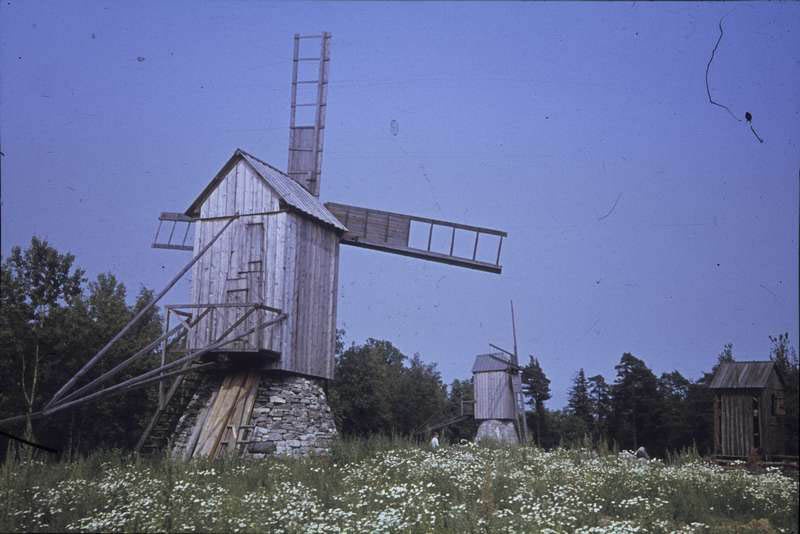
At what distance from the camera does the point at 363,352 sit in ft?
109

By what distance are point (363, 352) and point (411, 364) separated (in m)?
11.9

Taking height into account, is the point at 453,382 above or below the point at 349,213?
below

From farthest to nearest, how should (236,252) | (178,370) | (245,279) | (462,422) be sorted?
(462,422), (236,252), (245,279), (178,370)

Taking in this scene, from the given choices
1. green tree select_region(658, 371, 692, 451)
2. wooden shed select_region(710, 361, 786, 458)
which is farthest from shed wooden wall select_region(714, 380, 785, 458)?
green tree select_region(658, 371, 692, 451)

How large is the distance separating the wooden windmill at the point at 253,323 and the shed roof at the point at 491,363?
67.7ft

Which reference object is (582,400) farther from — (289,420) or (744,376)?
(289,420)

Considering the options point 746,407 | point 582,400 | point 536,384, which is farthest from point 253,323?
point 536,384

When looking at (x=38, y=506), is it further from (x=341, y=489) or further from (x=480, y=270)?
(x=480, y=270)

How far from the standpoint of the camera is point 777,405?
26953mm

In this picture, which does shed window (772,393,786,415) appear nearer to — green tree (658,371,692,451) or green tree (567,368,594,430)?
green tree (658,371,692,451)

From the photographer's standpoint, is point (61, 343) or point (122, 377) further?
point (122, 377)

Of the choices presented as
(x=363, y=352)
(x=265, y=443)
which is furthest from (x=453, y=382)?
(x=265, y=443)

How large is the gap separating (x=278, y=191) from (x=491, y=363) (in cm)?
2482

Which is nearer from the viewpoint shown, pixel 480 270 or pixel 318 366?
pixel 318 366
